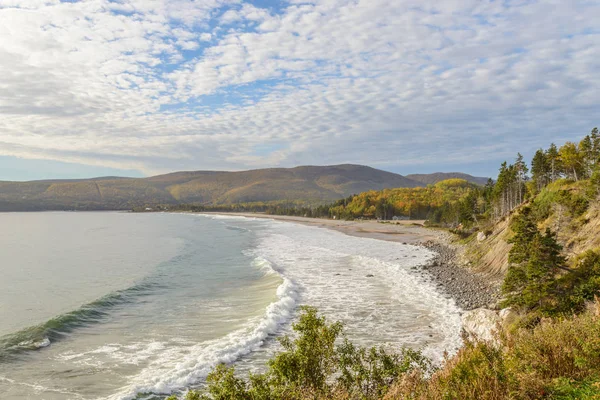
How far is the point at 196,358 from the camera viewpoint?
15.8 meters

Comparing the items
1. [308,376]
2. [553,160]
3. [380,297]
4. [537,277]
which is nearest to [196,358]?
[308,376]

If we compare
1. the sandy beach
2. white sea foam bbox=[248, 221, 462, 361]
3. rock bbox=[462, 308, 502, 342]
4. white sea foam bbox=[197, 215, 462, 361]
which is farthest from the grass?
the sandy beach

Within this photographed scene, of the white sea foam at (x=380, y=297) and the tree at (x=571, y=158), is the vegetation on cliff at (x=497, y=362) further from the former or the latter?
the tree at (x=571, y=158)

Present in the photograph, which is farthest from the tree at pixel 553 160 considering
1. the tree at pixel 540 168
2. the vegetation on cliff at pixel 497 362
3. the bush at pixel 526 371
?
the bush at pixel 526 371

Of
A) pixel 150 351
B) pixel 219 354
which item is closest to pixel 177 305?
pixel 150 351

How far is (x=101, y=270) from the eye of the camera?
3909cm

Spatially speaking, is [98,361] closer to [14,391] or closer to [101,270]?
[14,391]

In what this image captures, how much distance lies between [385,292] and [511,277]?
1130 cm

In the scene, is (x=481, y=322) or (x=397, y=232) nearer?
(x=481, y=322)

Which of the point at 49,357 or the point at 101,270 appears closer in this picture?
the point at 49,357

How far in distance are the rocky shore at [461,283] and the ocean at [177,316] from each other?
1.11 meters

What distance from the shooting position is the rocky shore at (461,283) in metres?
23.4

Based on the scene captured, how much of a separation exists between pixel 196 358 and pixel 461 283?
21526 millimetres

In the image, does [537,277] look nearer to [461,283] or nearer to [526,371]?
[526,371]
